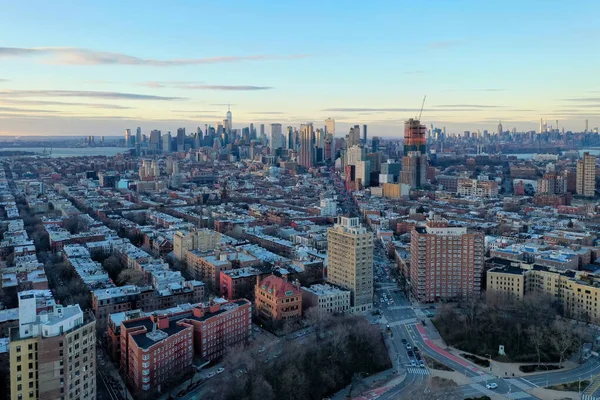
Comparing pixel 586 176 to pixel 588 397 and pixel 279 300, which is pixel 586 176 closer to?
pixel 279 300

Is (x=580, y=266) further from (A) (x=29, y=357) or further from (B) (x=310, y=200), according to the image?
(B) (x=310, y=200)

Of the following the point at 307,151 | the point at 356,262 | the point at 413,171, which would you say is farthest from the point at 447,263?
the point at 307,151

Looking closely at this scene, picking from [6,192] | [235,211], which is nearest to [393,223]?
[235,211]

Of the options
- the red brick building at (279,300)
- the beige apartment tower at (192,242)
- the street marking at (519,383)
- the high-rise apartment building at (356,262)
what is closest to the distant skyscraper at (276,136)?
the beige apartment tower at (192,242)

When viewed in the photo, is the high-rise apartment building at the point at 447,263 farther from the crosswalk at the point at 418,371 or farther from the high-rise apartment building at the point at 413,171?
the high-rise apartment building at the point at 413,171

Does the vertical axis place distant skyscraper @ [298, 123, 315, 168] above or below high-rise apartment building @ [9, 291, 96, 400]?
above

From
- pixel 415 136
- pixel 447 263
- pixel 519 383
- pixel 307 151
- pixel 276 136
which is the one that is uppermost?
pixel 276 136

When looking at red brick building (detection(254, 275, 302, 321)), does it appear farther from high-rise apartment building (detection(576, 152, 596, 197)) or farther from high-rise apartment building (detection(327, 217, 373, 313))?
high-rise apartment building (detection(576, 152, 596, 197))

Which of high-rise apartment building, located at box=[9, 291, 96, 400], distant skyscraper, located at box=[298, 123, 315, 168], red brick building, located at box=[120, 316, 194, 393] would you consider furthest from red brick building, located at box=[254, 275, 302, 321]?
distant skyscraper, located at box=[298, 123, 315, 168]
